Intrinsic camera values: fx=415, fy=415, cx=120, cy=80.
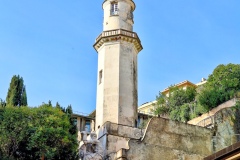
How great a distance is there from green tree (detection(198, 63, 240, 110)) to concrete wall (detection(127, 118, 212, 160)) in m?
14.0

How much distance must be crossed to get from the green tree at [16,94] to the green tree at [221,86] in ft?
63.0

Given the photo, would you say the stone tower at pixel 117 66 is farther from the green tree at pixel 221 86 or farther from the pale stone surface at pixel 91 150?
the green tree at pixel 221 86

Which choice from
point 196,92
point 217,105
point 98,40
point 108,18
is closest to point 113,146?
point 98,40

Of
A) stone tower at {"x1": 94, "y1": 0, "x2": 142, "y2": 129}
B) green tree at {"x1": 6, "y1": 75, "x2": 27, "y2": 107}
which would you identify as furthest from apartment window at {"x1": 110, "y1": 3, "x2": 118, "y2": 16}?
green tree at {"x1": 6, "y1": 75, "x2": 27, "y2": 107}

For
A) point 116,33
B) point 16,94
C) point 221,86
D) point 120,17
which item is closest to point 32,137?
point 16,94

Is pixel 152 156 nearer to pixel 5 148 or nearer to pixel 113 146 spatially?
pixel 113 146

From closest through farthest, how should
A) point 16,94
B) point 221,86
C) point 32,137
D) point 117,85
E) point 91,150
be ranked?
point 32,137
point 91,150
point 16,94
point 117,85
point 221,86

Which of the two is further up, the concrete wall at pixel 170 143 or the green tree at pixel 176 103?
the green tree at pixel 176 103

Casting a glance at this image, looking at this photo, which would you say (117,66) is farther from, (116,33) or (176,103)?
(176,103)

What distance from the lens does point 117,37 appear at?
1373 inches

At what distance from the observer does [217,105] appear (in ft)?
136

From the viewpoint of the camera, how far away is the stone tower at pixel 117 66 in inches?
1282

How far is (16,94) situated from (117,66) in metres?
8.31

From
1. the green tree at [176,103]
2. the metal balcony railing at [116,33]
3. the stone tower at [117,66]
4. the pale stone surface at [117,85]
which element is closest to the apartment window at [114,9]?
the stone tower at [117,66]
